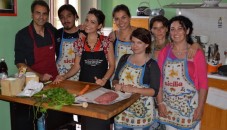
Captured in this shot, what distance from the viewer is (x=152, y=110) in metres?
1.72

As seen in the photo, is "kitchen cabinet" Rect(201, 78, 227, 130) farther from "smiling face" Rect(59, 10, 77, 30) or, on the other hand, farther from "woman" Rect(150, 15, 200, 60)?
"smiling face" Rect(59, 10, 77, 30)

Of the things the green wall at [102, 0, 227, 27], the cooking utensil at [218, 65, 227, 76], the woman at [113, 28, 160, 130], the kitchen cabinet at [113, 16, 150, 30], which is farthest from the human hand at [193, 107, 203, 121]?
the green wall at [102, 0, 227, 27]

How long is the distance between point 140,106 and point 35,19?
1.03 meters

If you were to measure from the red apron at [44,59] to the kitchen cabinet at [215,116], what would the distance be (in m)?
1.34

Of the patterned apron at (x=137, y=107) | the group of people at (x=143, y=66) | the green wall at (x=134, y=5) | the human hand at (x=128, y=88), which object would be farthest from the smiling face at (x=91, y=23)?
the green wall at (x=134, y=5)

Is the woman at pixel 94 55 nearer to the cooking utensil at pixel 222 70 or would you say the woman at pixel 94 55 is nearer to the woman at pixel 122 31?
the woman at pixel 122 31

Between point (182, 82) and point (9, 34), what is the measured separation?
1.34 metres

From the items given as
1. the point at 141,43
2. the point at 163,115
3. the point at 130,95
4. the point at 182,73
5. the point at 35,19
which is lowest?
the point at 163,115

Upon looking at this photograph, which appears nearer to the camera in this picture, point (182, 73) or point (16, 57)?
point (182, 73)

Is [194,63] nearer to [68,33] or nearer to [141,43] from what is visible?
[141,43]

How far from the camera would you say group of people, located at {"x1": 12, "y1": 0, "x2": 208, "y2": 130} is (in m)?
1.69

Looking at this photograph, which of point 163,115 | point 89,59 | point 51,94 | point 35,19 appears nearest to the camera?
point 51,94

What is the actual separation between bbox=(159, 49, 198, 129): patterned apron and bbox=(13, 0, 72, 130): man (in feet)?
2.31

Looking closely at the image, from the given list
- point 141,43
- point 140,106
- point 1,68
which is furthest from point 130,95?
point 1,68
